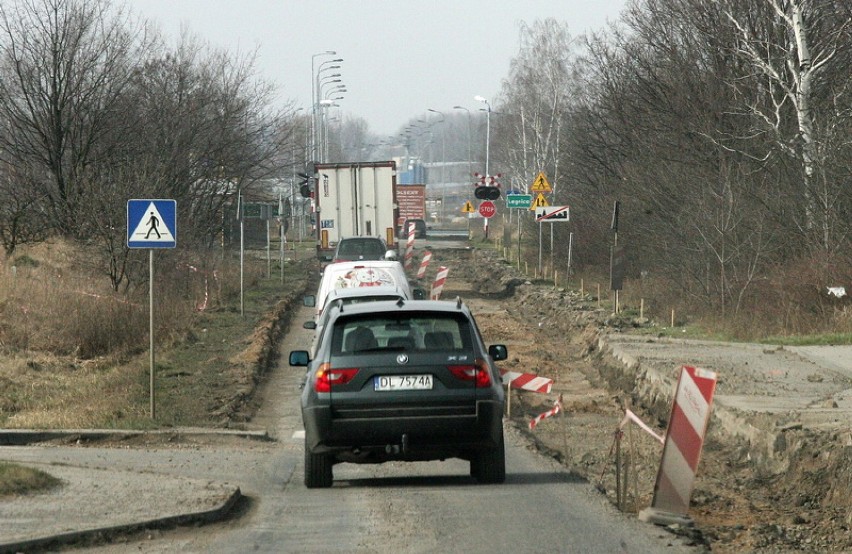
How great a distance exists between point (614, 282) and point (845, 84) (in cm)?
657

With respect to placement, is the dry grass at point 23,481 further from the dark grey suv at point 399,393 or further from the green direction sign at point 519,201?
the green direction sign at point 519,201

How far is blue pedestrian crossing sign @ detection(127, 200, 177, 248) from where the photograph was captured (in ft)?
53.8

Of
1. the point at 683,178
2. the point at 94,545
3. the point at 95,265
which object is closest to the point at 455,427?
the point at 94,545

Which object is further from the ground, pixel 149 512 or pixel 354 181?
pixel 354 181

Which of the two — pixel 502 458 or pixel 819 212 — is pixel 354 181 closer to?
pixel 819 212

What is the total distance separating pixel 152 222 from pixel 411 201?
66.3 m

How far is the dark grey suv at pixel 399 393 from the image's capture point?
34.2ft

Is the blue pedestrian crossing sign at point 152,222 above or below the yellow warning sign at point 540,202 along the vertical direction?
below

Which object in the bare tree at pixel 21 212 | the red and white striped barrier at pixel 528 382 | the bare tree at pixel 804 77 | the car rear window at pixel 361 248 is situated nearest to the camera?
the red and white striped barrier at pixel 528 382

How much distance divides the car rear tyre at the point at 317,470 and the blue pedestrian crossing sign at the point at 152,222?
6.16m

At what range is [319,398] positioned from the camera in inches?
412

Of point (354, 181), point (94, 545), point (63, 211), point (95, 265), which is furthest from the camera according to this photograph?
point (354, 181)

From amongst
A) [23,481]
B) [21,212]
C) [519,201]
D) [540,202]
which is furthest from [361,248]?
[23,481]

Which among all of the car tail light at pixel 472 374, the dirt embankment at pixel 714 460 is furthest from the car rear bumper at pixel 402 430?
the dirt embankment at pixel 714 460
